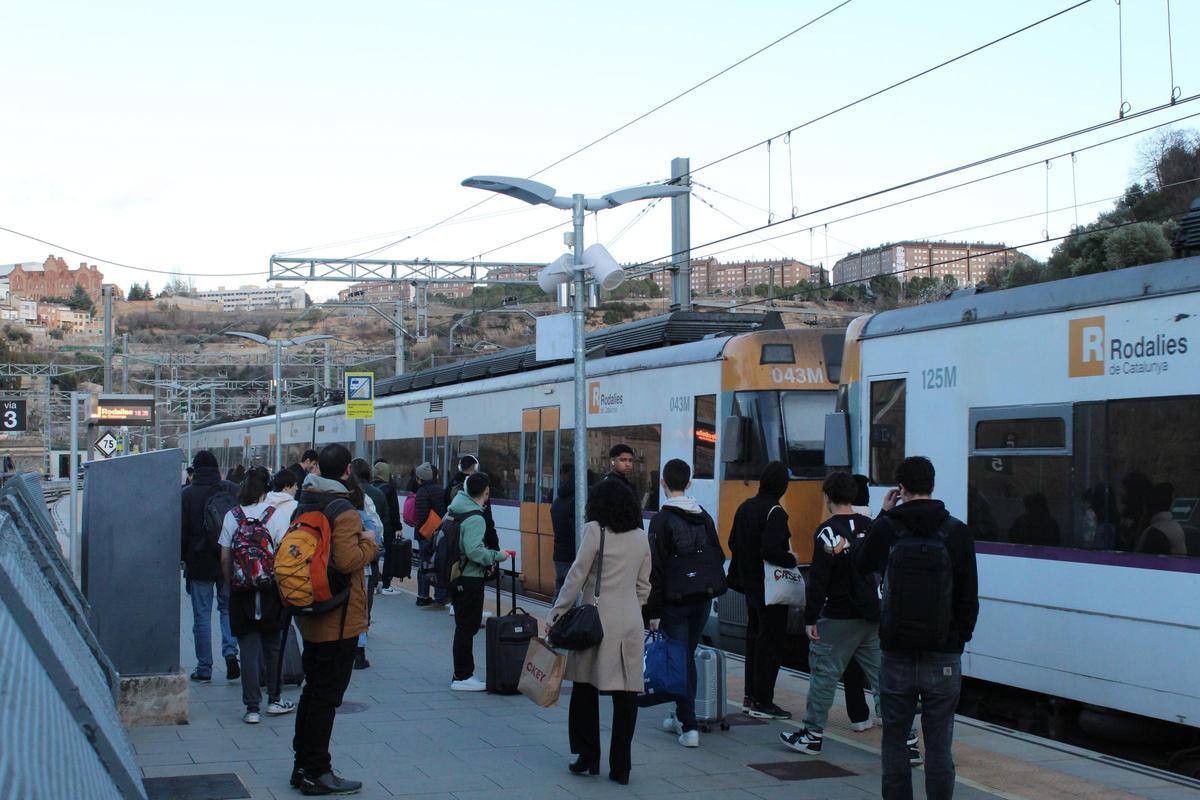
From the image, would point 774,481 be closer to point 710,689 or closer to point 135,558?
point 710,689

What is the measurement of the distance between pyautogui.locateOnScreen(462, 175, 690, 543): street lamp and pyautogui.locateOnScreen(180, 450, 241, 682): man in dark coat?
10.7 feet

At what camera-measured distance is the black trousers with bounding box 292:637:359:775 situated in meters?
7.01

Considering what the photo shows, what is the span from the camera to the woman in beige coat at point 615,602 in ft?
23.9

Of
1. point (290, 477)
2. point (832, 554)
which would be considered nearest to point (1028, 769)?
point (832, 554)

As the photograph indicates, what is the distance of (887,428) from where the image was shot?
10891 mm

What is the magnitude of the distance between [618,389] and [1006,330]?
7.12 meters

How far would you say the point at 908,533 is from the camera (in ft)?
20.9

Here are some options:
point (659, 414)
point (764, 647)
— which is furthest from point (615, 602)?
point (659, 414)

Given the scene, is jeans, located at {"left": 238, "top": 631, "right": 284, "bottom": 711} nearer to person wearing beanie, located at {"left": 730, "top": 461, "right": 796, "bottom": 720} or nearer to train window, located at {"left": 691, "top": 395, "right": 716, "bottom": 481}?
person wearing beanie, located at {"left": 730, "top": 461, "right": 796, "bottom": 720}

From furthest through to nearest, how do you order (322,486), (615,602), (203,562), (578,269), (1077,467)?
(578,269), (203,562), (1077,467), (615,602), (322,486)

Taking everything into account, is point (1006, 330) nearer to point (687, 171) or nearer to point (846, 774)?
point (846, 774)

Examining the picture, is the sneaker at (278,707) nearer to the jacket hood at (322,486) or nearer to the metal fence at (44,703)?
the metal fence at (44,703)

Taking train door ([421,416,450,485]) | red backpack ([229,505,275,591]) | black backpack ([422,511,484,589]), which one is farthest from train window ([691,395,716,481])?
train door ([421,416,450,485])

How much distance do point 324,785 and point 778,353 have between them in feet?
25.6
